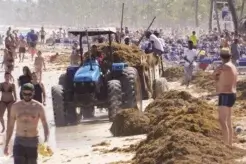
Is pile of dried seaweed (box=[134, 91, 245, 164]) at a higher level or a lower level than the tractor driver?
lower

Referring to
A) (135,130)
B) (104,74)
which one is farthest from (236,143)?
(104,74)

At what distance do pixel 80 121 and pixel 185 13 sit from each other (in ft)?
307

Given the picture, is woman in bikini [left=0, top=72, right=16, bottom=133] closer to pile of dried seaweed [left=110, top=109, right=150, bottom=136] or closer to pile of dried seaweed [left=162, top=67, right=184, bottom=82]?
pile of dried seaweed [left=110, top=109, right=150, bottom=136]

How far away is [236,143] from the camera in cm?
1159

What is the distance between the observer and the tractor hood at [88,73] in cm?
1647

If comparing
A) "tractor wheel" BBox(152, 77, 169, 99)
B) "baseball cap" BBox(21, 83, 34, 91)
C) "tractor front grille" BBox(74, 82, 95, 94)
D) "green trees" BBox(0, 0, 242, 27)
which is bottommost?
"tractor wheel" BBox(152, 77, 169, 99)

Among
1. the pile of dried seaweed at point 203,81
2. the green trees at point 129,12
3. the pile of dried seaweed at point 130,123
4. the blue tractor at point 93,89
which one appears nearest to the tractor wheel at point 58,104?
the blue tractor at point 93,89

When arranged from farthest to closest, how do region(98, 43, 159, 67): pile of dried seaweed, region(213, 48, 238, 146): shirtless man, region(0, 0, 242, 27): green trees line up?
region(0, 0, 242, 27): green trees → region(98, 43, 159, 67): pile of dried seaweed → region(213, 48, 238, 146): shirtless man

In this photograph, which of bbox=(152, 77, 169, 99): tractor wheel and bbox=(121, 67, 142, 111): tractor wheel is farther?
bbox=(152, 77, 169, 99): tractor wheel

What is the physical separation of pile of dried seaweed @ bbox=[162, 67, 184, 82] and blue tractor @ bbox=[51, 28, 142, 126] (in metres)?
9.23

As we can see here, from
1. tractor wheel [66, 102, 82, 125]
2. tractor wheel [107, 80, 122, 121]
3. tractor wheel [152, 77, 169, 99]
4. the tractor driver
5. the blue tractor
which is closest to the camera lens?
tractor wheel [107, 80, 122, 121]

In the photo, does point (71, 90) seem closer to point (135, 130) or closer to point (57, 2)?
point (135, 130)

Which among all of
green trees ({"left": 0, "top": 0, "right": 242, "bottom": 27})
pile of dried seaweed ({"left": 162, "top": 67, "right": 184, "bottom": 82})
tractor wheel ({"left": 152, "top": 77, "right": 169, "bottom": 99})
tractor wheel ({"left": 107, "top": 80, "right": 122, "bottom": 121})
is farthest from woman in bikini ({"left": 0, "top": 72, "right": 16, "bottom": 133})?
green trees ({"left": 0, "top": 0, "right": 242, "bottom": 27})

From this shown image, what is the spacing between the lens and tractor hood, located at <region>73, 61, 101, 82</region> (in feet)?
54.0
